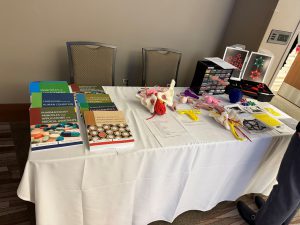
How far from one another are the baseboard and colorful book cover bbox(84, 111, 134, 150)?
1.41m

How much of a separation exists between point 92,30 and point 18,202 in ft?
5.03

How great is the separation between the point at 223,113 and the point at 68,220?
41.4 inches

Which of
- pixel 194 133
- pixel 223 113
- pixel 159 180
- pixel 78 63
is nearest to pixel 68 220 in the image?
pixel 159 180

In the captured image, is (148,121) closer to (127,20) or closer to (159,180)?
(159,180)

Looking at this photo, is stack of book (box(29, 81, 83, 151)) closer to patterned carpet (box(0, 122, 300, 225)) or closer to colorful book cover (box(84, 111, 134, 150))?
colorful book cover (box(84, 111, 134, 150))

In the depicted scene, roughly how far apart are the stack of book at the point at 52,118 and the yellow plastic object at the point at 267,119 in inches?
48.1

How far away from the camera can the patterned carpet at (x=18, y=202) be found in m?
1.42

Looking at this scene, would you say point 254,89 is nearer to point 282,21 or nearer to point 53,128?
point 282,21

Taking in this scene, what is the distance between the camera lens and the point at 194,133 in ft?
4.10

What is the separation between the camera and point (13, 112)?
7.16 feet

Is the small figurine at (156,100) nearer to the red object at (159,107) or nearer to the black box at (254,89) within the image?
the red object at (159,107)

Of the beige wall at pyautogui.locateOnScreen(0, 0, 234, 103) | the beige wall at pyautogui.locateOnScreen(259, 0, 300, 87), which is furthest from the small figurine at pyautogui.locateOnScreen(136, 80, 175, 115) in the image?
the beige wall at pyautogui.locateOnScreen(259, 0, 300, 87)

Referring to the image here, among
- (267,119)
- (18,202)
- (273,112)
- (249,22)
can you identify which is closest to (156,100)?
(267,119)

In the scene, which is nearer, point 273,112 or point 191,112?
point 191,112
